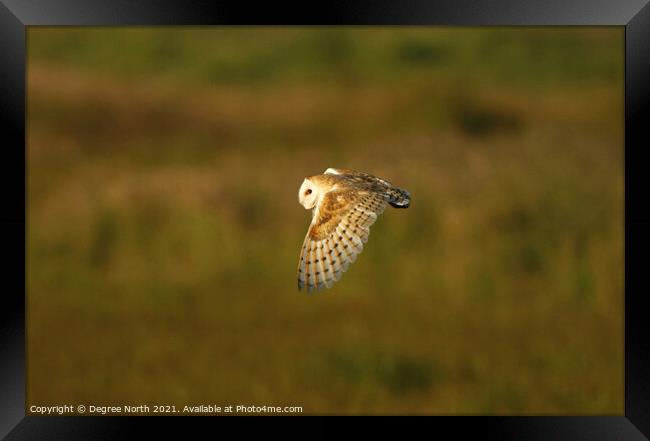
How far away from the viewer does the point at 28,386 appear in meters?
3.29

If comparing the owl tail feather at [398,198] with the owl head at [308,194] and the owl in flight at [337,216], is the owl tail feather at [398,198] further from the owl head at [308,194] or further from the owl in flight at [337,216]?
the owl head at [308,194]

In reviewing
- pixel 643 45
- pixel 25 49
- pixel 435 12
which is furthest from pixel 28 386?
pixel 643 45

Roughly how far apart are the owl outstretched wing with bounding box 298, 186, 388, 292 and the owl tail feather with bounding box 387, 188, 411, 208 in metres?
0.12

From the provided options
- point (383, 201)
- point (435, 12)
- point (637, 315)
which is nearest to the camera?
point (435, 12)

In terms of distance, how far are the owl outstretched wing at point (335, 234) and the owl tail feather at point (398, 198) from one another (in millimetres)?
125

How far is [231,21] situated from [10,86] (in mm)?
1142

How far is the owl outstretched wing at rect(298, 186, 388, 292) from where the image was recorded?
3.17 m

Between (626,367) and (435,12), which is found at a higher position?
(435,12)

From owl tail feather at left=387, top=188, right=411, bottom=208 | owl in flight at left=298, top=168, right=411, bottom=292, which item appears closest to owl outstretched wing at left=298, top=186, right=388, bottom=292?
owl in flight at left=298, top=168, right=411, bottom=292

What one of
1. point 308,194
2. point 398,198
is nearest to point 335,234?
point 308,194

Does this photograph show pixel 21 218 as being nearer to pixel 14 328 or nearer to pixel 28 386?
pixel 14 328

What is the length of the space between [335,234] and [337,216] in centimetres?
10

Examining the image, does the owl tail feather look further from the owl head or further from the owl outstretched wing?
the owl head

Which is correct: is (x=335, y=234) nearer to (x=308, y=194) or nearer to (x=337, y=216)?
(x=337, y=216)
